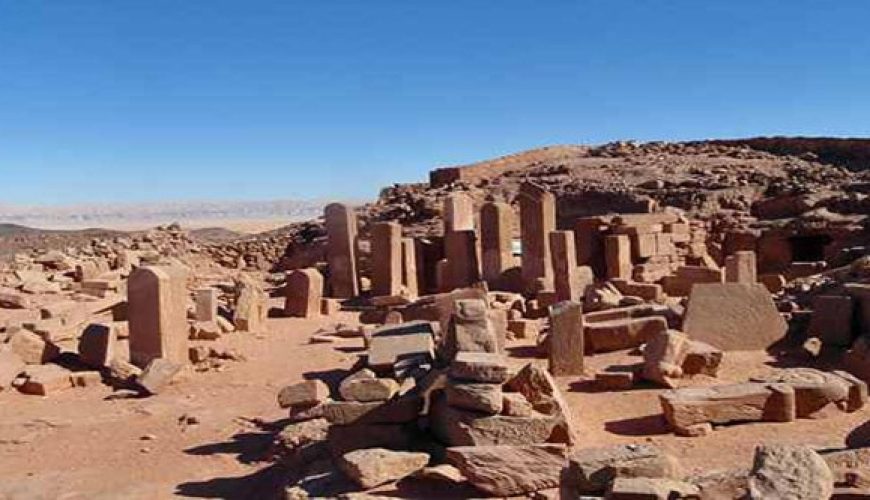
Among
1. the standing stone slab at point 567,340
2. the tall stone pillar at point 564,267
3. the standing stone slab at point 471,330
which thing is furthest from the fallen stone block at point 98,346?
the tall stone pillar at point 564,267

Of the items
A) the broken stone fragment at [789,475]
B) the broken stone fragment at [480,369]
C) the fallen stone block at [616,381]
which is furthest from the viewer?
the fallen stone block at [616,381]

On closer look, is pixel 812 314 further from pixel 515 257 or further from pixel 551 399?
pixel 515 257

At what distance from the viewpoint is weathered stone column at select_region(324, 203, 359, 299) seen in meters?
20.1

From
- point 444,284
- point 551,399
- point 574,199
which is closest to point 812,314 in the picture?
point 551,399

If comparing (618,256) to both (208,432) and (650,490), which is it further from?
(650,490)

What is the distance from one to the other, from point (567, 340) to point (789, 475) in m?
5.53

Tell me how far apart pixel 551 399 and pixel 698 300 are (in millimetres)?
4319

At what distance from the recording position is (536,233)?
57.7 ft

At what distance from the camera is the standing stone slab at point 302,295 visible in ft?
56.0

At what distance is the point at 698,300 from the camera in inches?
420

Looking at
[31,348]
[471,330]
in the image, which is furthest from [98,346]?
[471,330]

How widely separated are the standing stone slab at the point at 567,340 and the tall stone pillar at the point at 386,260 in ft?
29.6

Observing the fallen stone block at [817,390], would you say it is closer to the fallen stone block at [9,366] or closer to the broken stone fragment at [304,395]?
the broken stone fragment at [304,395]

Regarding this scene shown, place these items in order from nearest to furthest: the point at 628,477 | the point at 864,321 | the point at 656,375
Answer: the point at 628,477
the point at 656,375
the point at 864,321
